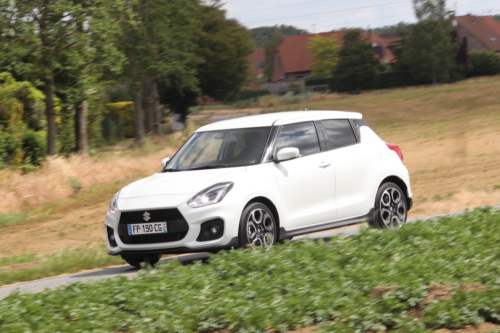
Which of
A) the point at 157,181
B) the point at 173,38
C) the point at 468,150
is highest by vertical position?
the point at 173,38

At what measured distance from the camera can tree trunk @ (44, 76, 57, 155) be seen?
79.9 ft

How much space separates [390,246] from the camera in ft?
26.9

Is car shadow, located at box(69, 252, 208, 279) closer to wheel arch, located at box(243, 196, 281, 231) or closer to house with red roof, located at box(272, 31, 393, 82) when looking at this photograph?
wheel arch, located at box(243, 196, 281, 231)

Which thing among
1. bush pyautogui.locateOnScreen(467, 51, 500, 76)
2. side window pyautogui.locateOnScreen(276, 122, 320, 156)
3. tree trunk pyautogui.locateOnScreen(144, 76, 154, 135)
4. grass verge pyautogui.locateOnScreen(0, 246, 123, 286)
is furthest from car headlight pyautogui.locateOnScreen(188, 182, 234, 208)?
bush pyautogui.locateOnScreen(467, 51, 500, 76)

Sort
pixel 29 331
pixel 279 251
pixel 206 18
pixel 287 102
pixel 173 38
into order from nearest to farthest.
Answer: pixel 29 331 → pixel 279 251 → pixel 173 38 → pixel 206 18 → pixel 287 102

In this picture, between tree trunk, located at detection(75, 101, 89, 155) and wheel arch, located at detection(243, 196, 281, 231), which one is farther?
tree trunk, located at detection(75, 101, 89, 155)

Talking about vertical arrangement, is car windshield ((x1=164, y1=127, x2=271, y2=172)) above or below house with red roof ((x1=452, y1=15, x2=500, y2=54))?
below

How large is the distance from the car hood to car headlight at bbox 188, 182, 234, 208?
0.06m

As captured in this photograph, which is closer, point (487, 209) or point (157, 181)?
point (157, 181)

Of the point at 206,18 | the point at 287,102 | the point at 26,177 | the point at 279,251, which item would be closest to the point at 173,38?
the point at 206,18

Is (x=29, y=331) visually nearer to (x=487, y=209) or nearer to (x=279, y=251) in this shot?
(x=279, y=251)

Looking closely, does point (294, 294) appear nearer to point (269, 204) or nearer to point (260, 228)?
point (260, 228)

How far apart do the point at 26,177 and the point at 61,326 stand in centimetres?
1450

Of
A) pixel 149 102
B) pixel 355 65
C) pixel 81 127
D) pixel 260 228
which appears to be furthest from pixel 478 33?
pixel 260 228
